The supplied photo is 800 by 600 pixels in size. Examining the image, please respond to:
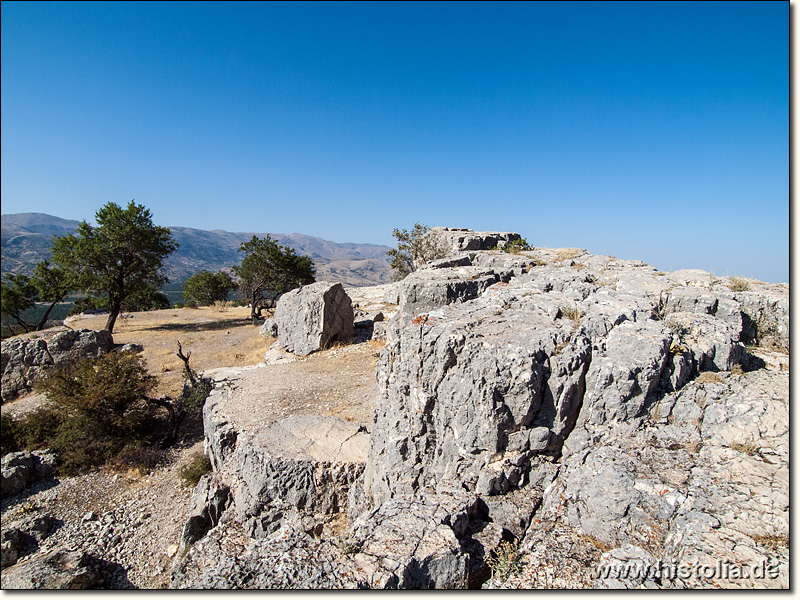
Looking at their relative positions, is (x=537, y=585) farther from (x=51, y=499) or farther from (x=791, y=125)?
(x=51, y=499)

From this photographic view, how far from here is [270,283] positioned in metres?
38.8

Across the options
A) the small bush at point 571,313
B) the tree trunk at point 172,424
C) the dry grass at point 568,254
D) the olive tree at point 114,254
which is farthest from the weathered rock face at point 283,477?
the olive tree at point 114,254

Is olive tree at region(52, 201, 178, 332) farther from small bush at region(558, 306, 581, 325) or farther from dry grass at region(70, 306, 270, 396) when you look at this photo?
small bush at region(558, 306, 581, 325)

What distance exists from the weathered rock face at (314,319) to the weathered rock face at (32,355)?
1205 centimetres

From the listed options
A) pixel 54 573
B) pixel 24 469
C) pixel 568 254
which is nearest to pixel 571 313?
pixel 568 254

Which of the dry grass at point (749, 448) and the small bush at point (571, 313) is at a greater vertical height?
the small bush at point (571, 313)

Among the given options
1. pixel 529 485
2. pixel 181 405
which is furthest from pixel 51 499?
pixel 529 485

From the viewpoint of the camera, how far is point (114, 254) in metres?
31.1

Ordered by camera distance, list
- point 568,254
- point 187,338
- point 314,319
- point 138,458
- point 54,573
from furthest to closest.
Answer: point 187,338 < point 314,319 < point 568,254 < point 138,458 < point 54,573

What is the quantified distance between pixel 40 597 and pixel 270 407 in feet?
Result: 28.2

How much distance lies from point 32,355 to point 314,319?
16420 mm

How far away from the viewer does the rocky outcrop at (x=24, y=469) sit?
1294cm

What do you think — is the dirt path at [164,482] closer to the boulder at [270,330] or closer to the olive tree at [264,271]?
the boulder at [270,330]

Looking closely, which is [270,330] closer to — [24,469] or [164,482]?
[164,482]
